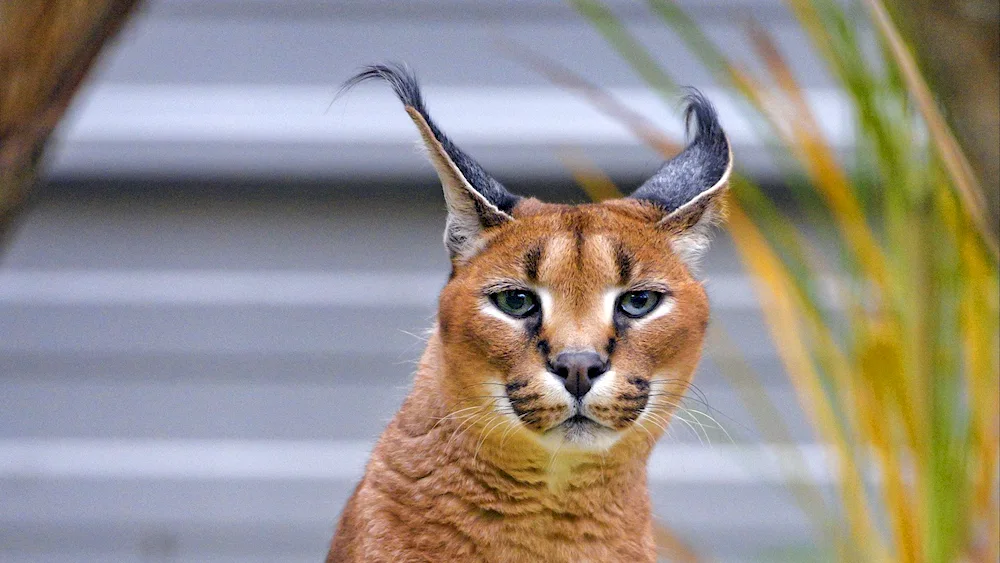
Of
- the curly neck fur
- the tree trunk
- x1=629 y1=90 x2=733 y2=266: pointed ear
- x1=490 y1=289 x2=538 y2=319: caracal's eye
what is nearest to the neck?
the curly neck fur

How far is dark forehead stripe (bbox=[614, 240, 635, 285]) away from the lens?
6.63ft

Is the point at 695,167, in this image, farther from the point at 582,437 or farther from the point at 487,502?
the point at 487,502

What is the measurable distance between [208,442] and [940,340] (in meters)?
4.09

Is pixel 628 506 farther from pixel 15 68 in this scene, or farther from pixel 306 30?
pixel 306 30

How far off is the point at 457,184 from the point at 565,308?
1.00 feet

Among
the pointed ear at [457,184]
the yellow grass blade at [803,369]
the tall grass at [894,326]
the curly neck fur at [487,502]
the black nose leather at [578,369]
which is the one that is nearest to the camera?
the black nose leather at [578,369]

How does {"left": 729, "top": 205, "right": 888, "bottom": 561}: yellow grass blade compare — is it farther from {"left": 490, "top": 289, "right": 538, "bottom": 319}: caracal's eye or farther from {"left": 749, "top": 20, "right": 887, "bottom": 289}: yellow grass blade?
{"left": 490, "top": 289, "right": 538, "bottom": 319}: caracal's eye

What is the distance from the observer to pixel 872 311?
3.06 meters

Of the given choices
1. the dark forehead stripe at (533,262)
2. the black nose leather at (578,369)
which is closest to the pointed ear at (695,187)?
the dark forehead stripe at (533,262)

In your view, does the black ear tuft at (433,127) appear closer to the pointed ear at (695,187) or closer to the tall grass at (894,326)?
the pointed ear at (695,187)

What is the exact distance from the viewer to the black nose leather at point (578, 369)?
73.9 inches

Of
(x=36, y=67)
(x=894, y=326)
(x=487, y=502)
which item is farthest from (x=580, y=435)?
(x=894, y=326)

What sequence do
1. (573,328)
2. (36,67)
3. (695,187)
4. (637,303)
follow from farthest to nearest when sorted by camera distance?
(695,187)
(637,303)
(573,328)
(36,67)

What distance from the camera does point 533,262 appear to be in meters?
2.01
